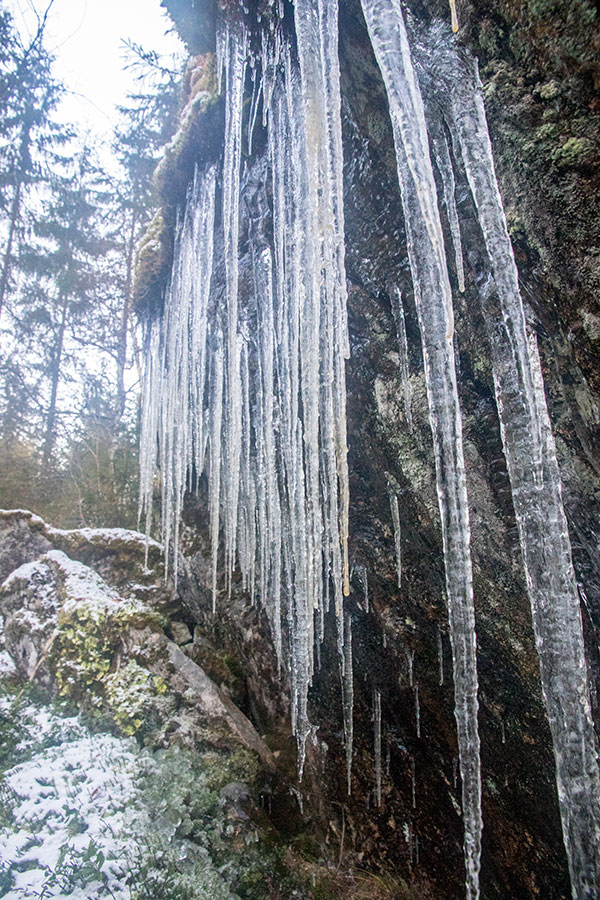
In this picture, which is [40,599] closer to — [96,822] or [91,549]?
[91,549]

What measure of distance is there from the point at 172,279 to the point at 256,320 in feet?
4.98

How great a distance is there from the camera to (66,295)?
34.2 feet

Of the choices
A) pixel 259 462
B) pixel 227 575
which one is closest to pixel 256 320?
pixel 259 462

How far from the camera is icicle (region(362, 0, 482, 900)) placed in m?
1.75

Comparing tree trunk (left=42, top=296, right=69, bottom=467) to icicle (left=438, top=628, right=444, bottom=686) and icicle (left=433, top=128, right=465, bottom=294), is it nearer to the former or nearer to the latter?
icicle (left=438, top=628, right=444, bottom=686)

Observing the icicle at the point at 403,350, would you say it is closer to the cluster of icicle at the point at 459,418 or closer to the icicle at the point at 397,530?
the icicle at the point at 397,530

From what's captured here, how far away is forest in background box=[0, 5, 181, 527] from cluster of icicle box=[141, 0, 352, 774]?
14.0ft

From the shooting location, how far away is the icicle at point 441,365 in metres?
1.75

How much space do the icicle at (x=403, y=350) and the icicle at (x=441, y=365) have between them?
785mm

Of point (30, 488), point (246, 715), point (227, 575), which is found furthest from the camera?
point (30, 488)

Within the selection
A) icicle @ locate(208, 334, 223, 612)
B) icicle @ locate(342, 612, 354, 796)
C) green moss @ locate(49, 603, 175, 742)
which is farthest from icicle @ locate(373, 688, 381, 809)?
green moss @ locate(49, 603, 175, 742)

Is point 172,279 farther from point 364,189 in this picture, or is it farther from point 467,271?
point 467,271

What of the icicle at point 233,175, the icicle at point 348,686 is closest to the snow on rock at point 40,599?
the icicle at point 233,175

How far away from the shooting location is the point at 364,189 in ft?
8.77
